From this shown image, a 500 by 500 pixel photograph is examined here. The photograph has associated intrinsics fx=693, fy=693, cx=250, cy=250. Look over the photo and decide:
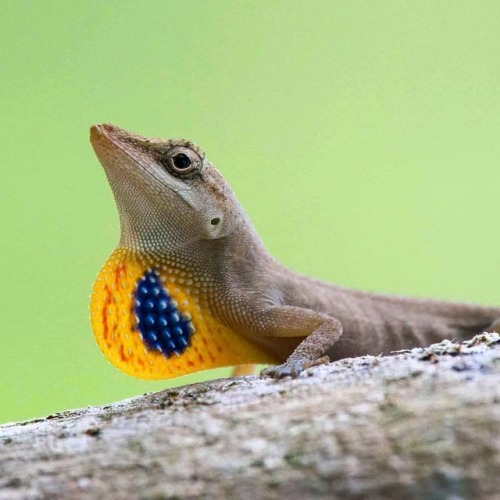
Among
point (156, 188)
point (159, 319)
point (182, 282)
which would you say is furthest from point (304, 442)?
point (156, 188)

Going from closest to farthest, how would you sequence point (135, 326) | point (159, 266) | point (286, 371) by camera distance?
1. point (286, 371)
2. point (135, 326)
3. point (159, 266)

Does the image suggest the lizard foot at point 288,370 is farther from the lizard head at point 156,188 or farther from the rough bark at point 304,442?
the lizard head at point 156,188

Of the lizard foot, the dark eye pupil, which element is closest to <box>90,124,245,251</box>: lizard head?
the dark eye pupil

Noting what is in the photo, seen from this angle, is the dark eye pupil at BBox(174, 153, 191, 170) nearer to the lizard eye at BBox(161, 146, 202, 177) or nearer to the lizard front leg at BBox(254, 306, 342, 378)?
the lizard eye at BBox(161, 146, 202, 177)

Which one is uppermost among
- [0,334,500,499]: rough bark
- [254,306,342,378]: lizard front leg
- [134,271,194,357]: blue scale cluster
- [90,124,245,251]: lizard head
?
[90,124,245,251]: lizard head

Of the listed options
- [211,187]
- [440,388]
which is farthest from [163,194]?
[440,388]

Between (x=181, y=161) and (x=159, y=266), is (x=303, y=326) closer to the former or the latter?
(x=159, y=266)
